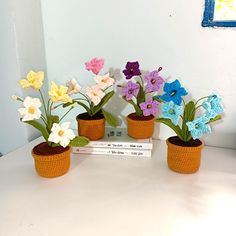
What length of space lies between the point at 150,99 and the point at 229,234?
477mm

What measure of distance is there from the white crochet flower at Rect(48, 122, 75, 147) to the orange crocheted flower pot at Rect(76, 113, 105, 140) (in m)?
0.18

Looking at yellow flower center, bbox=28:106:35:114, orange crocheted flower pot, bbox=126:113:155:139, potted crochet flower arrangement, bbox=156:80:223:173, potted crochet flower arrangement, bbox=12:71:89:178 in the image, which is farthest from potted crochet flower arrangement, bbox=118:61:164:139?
yellow flower center, bbox=28:106:35:114

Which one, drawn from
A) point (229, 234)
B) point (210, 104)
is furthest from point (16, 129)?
point (229, 234)

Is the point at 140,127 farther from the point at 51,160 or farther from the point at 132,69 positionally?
the point at 51,160

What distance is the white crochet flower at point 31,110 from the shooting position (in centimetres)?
77

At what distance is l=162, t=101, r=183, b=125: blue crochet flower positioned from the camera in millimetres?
793

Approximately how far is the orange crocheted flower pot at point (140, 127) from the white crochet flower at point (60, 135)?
10.3 inches

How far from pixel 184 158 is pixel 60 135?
14.0 inches

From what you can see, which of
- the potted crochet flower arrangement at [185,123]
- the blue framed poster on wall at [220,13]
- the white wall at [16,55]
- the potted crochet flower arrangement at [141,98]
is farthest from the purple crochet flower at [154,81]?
the white wall at [16,55]

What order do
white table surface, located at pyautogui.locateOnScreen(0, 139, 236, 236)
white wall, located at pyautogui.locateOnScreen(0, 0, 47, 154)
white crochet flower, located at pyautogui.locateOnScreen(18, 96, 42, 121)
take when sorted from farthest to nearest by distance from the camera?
white wall, located at pyautogui.locateOnScreen(0, 0, 47, 154)
white crochet flower, located at pyautogui.locateOnScreen(18, 96, 42, 121)
white table surface, located at pyautogui.locateOnScreen(0, 139, 236, 236)

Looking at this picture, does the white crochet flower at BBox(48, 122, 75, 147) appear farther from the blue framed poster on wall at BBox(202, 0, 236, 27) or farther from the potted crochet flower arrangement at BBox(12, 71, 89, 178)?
the blue framed poster on wall at BBox(202, 0, 236, 27)

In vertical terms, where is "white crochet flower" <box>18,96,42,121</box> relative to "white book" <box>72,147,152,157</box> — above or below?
above

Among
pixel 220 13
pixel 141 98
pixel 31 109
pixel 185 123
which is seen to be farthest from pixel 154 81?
pixel 31 109

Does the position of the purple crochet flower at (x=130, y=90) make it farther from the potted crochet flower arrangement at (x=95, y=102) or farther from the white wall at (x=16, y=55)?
the white wall at (x=16, y=55)
